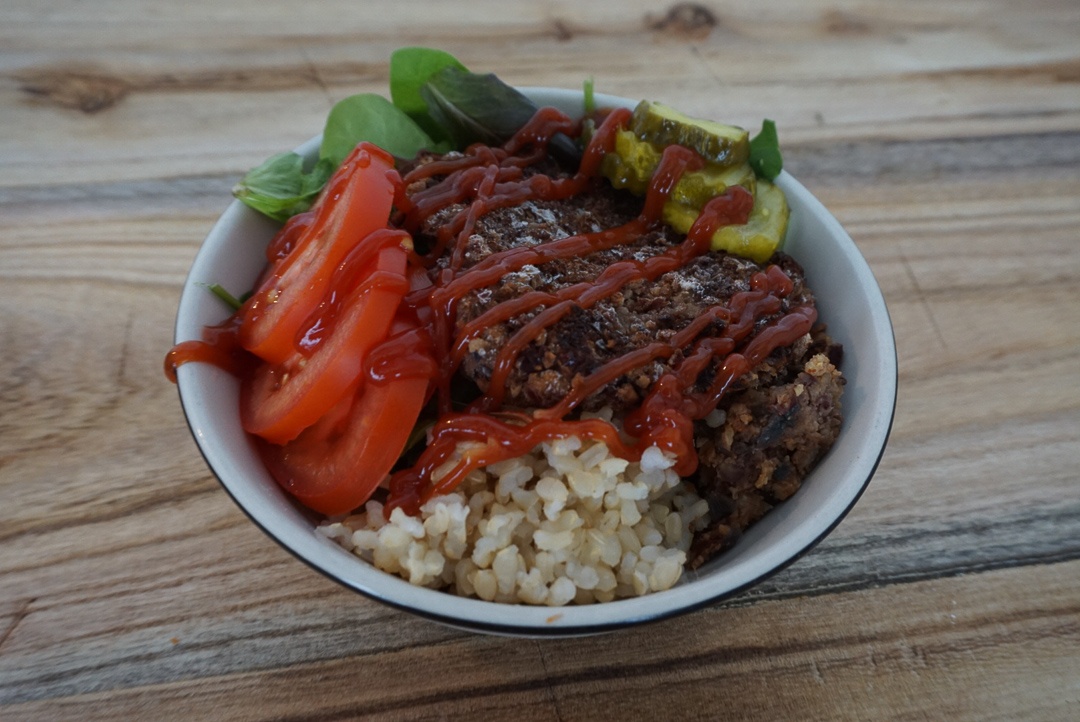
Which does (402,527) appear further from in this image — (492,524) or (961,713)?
(961,713)

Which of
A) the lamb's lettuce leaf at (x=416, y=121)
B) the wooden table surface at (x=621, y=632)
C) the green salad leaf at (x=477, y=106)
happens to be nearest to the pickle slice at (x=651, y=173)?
the lamb's lettuce leaf at (x=416, y=121)

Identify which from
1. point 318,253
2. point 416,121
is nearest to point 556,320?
point 318,253

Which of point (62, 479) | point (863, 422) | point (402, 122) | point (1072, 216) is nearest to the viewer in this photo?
point (863, 422)

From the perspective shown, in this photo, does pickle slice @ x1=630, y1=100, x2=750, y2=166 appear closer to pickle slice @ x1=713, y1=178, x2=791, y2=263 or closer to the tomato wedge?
pickle slice @ x1=713, y1=178, x2=791, y2=263

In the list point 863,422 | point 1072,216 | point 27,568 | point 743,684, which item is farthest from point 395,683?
point 1072,216

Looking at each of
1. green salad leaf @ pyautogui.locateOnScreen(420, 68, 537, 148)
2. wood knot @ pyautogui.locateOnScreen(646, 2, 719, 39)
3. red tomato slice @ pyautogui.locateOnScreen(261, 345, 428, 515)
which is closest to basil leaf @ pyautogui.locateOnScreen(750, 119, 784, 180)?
green salad leaf @ pyautogui.locateOnScreen(420, 68, 537, 148)

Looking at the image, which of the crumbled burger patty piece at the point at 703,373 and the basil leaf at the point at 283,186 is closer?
the crumbled burger patty piece at the point at 703,373

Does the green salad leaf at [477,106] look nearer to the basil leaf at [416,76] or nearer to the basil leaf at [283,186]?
the basil leaf at [416,76]
